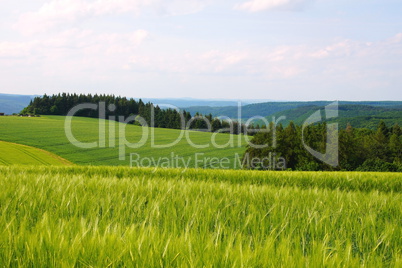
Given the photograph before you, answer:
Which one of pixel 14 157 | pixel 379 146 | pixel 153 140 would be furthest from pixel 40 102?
pixel 379 146

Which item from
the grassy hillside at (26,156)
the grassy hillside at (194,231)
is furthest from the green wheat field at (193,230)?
the grassy hillside at (26,156)

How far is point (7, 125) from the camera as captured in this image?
2746 inches

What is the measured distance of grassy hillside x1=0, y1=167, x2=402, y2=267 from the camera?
1.59 meters

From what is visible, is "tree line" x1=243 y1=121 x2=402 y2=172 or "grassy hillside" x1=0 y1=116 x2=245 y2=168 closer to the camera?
"grassy hillside" x1=0 y1=116 x2=245 y2=168

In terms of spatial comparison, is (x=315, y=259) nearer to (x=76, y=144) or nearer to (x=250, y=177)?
(x=250, y=177)

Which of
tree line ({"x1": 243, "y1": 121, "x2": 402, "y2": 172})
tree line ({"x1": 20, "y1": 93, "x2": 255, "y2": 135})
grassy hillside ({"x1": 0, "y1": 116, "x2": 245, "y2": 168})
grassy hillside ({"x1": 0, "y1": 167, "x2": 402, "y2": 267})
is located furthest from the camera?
tree line ({"x1": 20, "y1": 93, "x2": 255, "y2": 135})

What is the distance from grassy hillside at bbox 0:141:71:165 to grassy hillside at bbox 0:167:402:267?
4593 cm

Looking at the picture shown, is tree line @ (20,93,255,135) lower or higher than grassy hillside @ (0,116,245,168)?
higher

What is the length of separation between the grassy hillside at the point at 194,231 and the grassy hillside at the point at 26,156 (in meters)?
45.9

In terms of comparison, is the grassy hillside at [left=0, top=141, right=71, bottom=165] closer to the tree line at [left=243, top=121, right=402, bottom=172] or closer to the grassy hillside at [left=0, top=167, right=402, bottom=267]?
the tree line at [left=243, top=121, right=402, bottom=172]

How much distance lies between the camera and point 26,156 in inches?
1855

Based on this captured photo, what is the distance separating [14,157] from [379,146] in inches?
2898

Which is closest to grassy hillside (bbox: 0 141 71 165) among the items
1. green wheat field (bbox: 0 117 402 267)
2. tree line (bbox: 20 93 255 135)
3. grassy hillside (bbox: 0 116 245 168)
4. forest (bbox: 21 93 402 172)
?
grassy hillside (bbox: 0 116 245 168)

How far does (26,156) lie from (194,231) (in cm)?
5134
